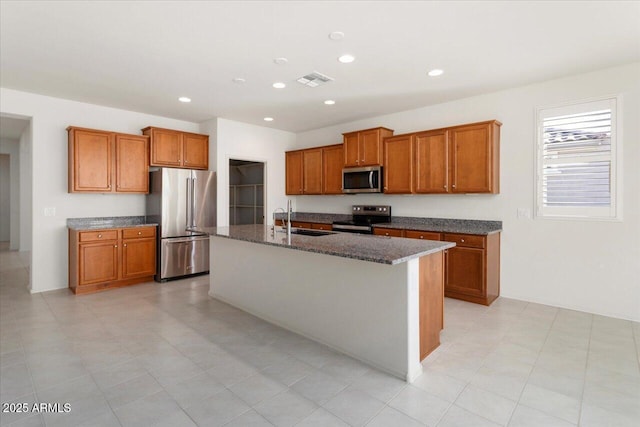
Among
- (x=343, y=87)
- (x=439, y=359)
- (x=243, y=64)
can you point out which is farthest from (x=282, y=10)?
(x=439, y=359)

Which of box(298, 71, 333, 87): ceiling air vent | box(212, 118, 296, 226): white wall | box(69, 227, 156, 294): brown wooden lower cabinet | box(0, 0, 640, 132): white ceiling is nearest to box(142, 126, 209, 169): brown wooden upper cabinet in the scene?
box(212, 118, 296, 226): white wall

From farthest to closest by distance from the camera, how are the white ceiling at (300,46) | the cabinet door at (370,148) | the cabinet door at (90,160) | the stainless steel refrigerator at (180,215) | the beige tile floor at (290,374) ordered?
the cabinet door at (370,148) < the stainless steel refrigerator at (180,215) < the cabinet door at (90,160) < the white ceiling at (300,46) < the beige tile floor at (290,374)

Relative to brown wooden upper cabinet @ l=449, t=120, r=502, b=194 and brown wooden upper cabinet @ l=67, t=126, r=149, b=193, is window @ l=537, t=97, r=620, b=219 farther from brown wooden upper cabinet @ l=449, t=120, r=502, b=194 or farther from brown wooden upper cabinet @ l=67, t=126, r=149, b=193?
brown wooden upper cabinet @ l=67, t=126, r=149, b=193

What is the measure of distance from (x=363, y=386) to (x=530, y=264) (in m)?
3.01

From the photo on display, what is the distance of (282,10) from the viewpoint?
2449 mm

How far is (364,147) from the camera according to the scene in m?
5.30

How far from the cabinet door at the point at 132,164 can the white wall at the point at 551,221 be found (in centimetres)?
422

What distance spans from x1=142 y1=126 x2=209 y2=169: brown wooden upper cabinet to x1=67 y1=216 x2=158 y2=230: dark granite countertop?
0.96 m

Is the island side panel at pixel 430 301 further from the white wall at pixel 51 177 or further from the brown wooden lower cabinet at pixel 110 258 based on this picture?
the white wall at pixel 51 177

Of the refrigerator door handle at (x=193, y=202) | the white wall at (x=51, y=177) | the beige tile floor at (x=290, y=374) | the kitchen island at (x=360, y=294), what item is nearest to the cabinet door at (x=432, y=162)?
the beige tile floor at (x=290, y=374)

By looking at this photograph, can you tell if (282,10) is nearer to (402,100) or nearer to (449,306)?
(402,100)

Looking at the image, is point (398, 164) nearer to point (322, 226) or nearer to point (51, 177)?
point (322, 226)

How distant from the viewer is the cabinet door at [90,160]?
4.48 metres

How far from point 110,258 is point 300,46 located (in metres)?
3.85
